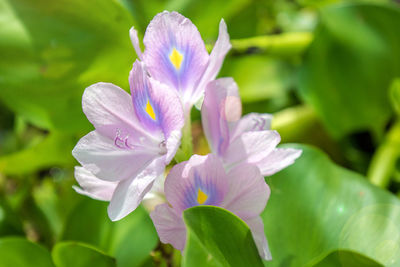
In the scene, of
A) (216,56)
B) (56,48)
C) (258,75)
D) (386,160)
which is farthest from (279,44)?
(216,56)

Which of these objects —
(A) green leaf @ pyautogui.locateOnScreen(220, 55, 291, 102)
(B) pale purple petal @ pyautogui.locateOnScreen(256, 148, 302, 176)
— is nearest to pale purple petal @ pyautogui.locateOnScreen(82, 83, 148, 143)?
(B) pale purple petal @ pyautogui.locateOnScreen(256, 148, 302, 176)

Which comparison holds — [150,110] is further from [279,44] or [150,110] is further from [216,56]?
[279,44]

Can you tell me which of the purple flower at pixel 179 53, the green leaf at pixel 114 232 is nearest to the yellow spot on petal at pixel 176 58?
the purple flower at pixel 179 53

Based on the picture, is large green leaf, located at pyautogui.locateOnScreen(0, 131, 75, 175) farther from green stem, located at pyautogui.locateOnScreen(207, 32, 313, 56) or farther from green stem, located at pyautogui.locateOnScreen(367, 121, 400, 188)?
green stem, located at pyautogui.locateOnScreen(367, 121, 400, 188)

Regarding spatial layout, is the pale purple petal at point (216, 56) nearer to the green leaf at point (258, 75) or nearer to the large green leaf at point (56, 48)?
the large green leaf at point (56, 48)

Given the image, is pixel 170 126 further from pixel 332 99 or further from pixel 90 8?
pixel 332 99

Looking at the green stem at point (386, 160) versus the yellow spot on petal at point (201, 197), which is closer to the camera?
the yellow spot on petal at point (201, 197)
